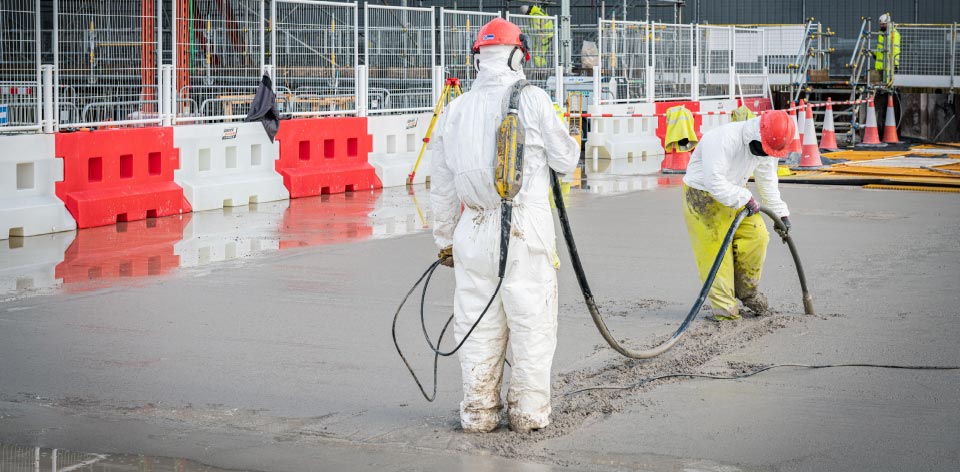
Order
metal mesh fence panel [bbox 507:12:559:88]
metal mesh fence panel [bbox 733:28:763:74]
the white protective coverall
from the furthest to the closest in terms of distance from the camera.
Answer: metal mesh fence panel [bbox 733:28:763:74], metal mesh fence panel [bbox 507:12:559:88], the white protective coverall

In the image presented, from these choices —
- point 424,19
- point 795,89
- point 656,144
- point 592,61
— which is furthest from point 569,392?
point 795,89

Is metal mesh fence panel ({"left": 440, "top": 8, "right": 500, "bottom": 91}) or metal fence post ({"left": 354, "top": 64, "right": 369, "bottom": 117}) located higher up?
metal mesh fence panel ({"left": 440, "top": 8, "right": 500, "bottom": 91})

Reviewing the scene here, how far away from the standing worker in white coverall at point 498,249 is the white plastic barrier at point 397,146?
38.2ft

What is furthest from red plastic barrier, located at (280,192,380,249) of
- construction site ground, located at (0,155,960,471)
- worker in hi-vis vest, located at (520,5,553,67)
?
worker in hi-vis vest, located at (520,5,553,67)

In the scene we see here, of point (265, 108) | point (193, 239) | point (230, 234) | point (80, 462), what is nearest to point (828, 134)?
point (265, 108)

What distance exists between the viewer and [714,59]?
1049 inches

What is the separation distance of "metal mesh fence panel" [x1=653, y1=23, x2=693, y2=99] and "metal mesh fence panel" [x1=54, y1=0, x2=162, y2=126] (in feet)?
39.4

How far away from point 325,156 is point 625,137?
26.4 feet

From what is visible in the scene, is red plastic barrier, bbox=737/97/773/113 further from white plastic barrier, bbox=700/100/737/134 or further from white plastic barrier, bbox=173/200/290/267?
white plastic barrier, bbox=173/200/290/267

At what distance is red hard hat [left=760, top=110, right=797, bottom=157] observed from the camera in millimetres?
8086

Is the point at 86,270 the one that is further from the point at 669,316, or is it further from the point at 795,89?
the point at 795,89

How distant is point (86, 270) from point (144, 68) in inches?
181

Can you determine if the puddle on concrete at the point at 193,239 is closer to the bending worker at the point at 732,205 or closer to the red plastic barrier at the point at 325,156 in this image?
the red plastic barrier at the point at 325,156

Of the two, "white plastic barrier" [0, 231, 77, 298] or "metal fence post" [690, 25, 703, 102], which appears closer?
"white plastic barrier" [0, 231, 77, 298]
